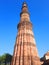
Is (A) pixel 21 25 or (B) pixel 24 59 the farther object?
(A) pixel 21 25

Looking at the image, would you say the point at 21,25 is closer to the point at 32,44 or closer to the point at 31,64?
the point at 32,44

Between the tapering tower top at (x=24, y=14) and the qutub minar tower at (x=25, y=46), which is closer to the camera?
the qutub minar tower at (x=25, y=46)

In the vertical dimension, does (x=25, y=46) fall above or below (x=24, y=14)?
below

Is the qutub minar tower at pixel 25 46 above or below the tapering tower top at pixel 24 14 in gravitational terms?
below

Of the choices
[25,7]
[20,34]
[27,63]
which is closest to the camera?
[27,63]

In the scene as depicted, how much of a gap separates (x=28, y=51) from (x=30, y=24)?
17.8ft

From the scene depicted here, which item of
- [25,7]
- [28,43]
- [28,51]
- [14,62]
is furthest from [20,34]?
[25,7]

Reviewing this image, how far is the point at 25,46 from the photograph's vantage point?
1844cm

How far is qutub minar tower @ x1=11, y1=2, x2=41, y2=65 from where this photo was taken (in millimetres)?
17272

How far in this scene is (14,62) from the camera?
58.5 feet

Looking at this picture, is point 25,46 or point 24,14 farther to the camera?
point 24,14

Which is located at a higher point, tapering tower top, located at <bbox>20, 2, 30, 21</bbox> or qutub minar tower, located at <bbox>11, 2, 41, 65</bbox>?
tapering tower top, located at <bbox>20, 2, 30, 21</bbox>

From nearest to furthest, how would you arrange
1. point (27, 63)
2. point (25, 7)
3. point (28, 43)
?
point (27, 63)
point (28, 43)
point (25, 7)

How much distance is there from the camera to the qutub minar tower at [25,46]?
680 inches
